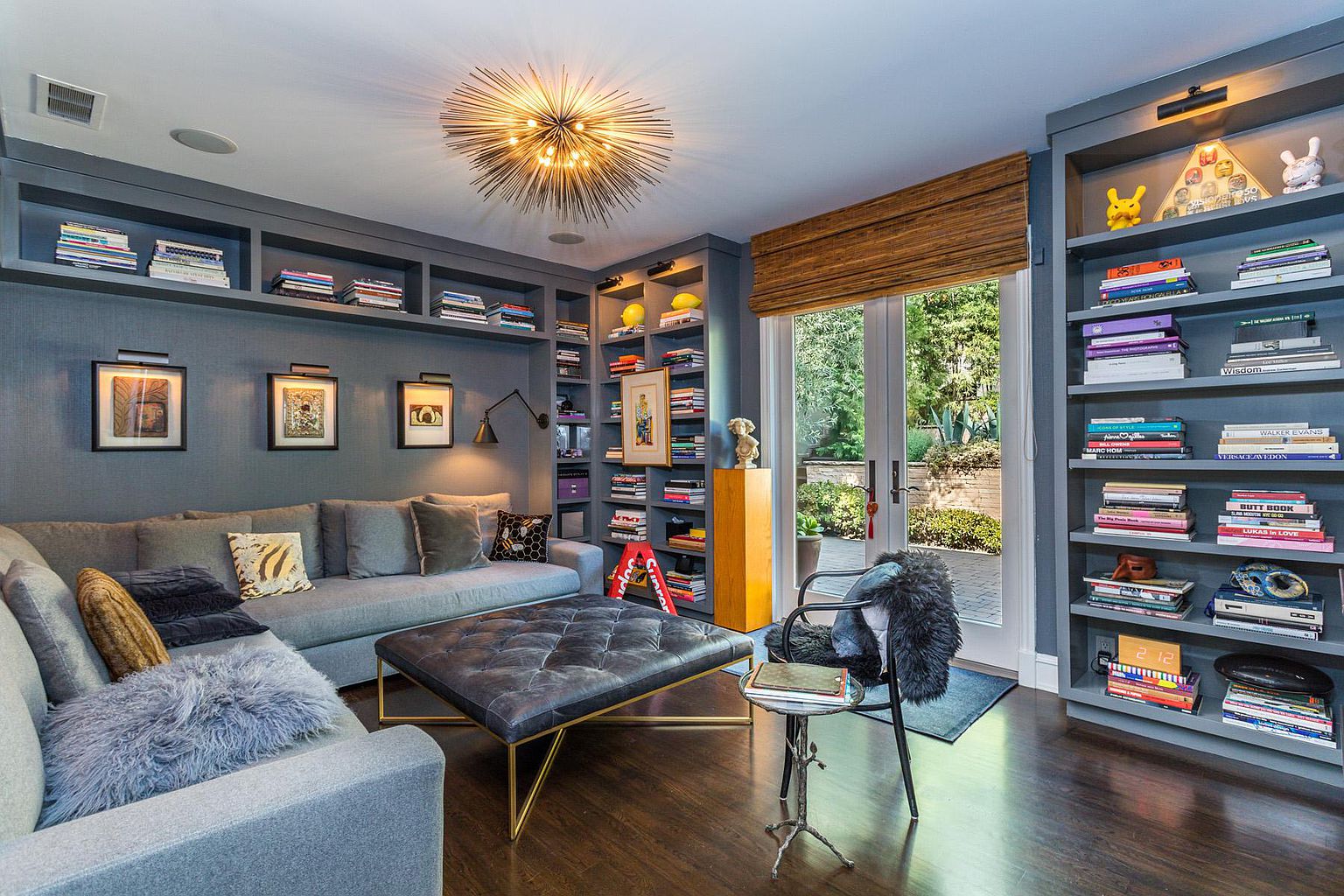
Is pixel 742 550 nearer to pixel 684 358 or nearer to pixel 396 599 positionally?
pixel 684 358

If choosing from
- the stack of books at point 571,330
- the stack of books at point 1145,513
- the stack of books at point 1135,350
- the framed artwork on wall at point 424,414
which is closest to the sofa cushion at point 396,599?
the framed artwork on wall at point 424,414

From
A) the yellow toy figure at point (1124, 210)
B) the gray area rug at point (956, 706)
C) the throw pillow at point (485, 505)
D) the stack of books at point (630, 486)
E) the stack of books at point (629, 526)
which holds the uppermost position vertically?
the yellow toy figure at point (1124, 210)

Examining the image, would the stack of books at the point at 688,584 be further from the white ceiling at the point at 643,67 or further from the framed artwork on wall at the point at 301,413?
the white ceiling at the point at 643,67

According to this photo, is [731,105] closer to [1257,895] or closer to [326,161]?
[326,161]

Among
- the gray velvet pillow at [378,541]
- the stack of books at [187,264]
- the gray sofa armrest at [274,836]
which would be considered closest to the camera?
the gray sofa armrest at [274,836]

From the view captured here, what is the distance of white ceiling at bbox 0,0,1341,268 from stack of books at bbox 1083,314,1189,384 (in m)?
0.98

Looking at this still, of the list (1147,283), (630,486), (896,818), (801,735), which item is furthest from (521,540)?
(1147,283)

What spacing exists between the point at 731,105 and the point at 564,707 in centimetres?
247

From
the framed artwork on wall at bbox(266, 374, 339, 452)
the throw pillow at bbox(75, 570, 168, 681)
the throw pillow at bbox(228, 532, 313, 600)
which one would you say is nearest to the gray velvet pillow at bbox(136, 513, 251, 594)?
the throw pillow at bbox(228, 532, 313, 600)

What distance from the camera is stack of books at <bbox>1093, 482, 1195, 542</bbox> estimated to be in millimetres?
2672

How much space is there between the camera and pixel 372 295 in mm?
4125

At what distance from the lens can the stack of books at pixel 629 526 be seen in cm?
496

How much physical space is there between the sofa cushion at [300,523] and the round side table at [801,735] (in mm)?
2892

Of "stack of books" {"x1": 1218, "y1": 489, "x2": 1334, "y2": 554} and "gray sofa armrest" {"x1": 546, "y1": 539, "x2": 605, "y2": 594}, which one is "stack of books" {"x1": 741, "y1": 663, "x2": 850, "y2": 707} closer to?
"stack of books" {"x1": 1218, "y1": 489, "x2": 1334, "y2": 554}
